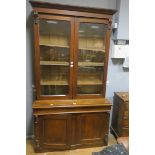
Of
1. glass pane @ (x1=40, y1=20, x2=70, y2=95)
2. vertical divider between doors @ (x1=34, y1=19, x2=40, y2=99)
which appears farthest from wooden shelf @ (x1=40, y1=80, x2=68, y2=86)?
→ vertical divider between doors @ (x1=34, y1=19, x2=40, y2=99)

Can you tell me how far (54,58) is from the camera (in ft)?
8.39

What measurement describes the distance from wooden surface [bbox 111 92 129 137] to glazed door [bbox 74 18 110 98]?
34cm

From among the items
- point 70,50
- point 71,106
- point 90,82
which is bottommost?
point 71,106

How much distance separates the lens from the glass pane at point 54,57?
247 cm

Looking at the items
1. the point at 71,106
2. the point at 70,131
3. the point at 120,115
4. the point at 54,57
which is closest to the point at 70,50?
the point at 54,57

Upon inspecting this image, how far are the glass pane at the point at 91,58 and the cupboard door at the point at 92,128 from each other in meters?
0.39

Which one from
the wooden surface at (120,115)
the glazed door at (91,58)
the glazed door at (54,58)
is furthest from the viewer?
the wooden surface at (120,115)

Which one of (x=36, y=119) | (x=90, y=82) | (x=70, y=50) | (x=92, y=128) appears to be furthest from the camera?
(x=90, y=82)

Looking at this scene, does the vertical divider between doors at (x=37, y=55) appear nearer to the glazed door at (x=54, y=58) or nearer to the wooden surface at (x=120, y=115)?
the glazed door at (x=54, y=58)

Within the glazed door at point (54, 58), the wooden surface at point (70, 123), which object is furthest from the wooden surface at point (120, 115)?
the glazed door at point (54, 58)

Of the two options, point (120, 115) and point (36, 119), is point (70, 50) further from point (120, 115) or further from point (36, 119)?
point (120, 115)

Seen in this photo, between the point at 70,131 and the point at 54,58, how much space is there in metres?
1.11
